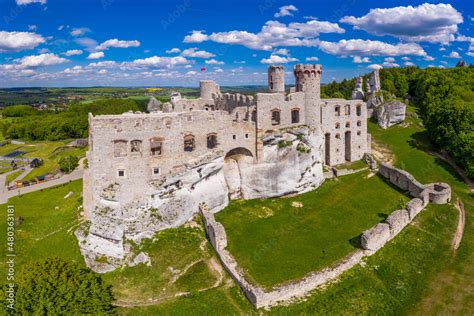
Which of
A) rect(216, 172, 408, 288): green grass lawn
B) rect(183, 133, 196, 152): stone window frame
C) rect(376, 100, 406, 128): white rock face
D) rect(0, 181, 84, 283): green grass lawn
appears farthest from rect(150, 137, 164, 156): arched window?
rect(376, 100, 406, 128): white rock face

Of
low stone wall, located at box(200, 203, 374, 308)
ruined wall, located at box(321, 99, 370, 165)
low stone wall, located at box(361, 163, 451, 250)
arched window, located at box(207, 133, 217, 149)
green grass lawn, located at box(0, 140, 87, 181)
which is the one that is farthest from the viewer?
green grass lawn, located at box(0, 140, 87, 181)

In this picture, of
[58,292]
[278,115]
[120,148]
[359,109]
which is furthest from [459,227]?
[58,292]

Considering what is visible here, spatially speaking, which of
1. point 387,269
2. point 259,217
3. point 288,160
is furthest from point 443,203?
point 259,217

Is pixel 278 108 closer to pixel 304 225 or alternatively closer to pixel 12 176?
pixel 304 225

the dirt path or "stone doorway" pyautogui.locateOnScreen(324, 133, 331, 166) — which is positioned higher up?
"stone doorway" pyautogui.locateOnScreen(324, 133, 331, 166)

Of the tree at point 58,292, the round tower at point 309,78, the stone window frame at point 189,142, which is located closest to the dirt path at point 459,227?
the round tower at point 309,78

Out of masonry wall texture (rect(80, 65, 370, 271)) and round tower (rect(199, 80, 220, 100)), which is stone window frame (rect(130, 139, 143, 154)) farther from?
round tower (rect(199, 80, 220, 100))

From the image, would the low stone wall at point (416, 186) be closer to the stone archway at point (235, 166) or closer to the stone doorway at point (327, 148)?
the stone doorway at point (327, 148)
